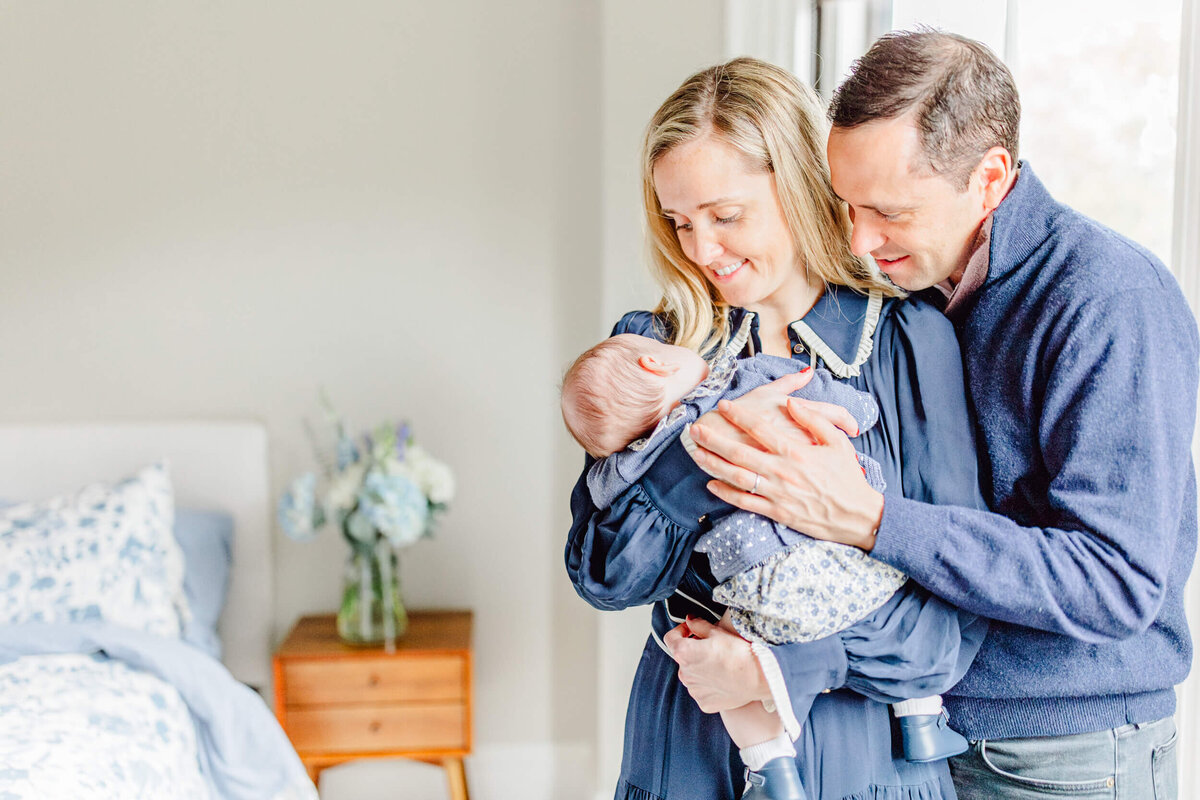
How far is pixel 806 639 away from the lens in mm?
1088

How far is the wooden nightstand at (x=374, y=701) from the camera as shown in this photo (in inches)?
93.1

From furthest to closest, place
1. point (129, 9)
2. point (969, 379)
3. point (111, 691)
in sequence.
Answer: point (129, 9) < point (111, 691) < point (969, 379)

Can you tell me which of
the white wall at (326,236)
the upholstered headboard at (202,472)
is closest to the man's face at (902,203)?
the white wall at (326,236)

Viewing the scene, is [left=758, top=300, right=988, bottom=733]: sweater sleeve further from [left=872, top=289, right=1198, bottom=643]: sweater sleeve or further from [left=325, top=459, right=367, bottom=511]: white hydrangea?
[left=325, top=459, right=367, bottom=511]: white hydrangea

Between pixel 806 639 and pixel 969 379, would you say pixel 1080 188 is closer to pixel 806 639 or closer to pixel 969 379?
pixel 969 379

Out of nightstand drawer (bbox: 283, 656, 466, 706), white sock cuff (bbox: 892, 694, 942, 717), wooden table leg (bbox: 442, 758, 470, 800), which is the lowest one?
wooden table leg (bbox: 442, 758, 470, 800)

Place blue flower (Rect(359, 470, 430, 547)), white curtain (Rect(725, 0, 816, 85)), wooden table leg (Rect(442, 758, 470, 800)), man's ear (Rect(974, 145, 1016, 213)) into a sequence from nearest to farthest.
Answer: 1. man's ear (Rect(974, 145, 1016, 213))
2. white curtain (Rect(725, 0, 816, 85))
3. blue flower (Rect(359, 470, 430, 547))
4. wooden table leg (Rect(442, 758, 470, 800))

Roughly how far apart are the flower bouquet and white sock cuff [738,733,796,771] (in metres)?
1.41

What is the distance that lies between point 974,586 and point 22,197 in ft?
8.47

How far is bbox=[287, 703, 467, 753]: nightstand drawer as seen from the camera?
7.76 ft

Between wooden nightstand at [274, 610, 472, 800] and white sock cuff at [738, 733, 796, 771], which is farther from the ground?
white sock cuff at [738, 733, 796, 771]

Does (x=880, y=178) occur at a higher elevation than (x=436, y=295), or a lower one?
higher

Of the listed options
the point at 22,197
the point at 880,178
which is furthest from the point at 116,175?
the point at 880,178

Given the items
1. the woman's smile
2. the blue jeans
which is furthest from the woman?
the blue jeans
